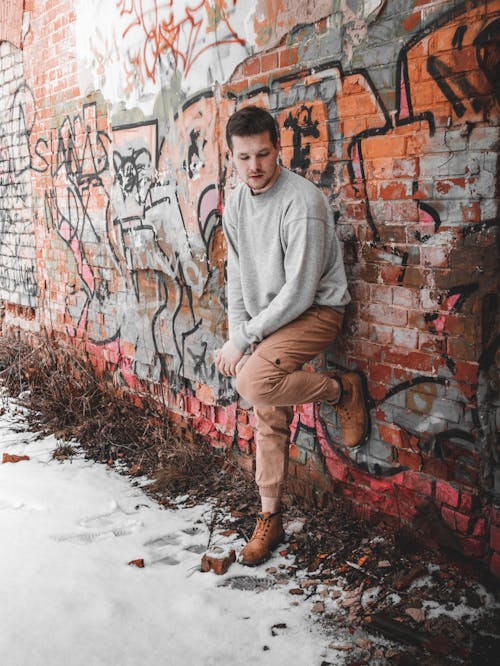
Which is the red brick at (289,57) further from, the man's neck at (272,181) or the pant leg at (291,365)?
the pant leg at (291,365)

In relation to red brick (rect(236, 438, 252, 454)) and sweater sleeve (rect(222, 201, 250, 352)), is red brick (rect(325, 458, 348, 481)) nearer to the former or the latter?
red brick (rect(236, 438, 252, 454))

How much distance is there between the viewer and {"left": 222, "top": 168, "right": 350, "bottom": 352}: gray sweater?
8.40ft

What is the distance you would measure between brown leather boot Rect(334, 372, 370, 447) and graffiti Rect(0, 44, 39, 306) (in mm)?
4172

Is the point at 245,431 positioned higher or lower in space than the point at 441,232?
lower

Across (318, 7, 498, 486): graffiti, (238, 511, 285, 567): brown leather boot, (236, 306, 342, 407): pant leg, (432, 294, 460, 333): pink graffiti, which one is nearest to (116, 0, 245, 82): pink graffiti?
(318, 7, 498, 486): graffiti

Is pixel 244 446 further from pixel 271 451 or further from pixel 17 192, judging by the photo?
pixel 17 192

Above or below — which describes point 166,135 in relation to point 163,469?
above

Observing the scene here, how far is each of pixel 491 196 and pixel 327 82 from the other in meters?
1.02

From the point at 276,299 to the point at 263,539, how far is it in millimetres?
1161

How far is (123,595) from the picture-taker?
2.54 meters

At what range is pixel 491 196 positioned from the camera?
2.24 meters

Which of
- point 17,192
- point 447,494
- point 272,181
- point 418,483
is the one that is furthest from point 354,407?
point 17,192

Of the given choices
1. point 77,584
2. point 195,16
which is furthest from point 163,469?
point 195,16

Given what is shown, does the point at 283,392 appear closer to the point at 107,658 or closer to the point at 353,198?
the point at 353,198
